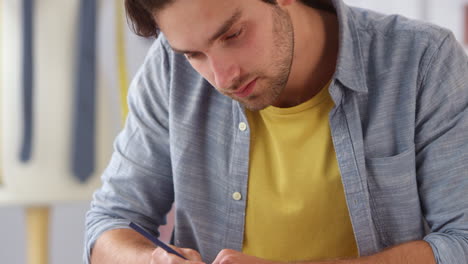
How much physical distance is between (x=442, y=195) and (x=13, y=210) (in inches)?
64.3

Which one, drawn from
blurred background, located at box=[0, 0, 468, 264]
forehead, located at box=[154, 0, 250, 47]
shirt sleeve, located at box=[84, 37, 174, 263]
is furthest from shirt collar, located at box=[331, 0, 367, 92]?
blurred background, located at box=[0, 0, 468, 264]

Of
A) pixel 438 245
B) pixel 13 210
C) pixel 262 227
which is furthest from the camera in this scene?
pixel 13 210

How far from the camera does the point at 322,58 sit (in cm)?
119

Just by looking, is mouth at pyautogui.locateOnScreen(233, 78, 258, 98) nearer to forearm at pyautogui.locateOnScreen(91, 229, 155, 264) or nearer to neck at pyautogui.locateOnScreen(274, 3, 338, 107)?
neck at pyautogui.locateOnScreen(274, 3, 338, 107)

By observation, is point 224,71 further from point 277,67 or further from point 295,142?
point 295,142

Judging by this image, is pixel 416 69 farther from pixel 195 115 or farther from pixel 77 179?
pixel 77 179

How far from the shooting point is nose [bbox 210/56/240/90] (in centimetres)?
100

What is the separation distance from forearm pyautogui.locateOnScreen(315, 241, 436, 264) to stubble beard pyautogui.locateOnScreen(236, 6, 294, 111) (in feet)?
0.94

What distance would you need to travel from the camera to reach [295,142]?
1153 millimetres

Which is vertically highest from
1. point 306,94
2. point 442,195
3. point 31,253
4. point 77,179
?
point 306,94

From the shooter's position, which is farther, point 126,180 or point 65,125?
point 65,125

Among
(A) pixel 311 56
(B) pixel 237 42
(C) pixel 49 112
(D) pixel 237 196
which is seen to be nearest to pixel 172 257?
(D) pixel 237 196

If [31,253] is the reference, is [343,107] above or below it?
above

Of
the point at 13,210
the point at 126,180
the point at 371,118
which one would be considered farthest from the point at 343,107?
the point at 13,210
